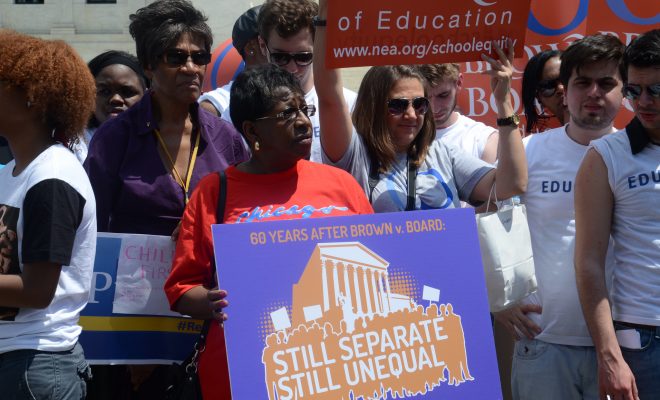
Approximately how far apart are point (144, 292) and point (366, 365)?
1.04 meters

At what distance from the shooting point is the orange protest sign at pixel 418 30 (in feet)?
11.8

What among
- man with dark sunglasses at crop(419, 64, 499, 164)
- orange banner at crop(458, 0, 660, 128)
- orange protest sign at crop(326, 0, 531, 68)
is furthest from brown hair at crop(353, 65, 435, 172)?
orange banner at crop(458, 0, 660, 128)

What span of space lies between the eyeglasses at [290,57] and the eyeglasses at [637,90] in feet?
5.24

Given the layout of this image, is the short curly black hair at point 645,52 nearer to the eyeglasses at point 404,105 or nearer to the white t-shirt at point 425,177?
the white t-shirt at point 425,177

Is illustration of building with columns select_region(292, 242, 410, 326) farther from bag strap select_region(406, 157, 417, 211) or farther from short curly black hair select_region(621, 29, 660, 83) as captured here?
short curly black hair select_region(621, 29, 660, 83)

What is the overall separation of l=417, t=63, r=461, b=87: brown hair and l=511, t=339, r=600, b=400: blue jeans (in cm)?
158

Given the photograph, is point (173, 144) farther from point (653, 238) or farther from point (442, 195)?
point (653, 238)

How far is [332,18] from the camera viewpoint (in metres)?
3.56

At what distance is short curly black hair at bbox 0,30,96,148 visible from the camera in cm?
326

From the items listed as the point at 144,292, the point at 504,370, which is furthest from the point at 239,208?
the point at 504,370

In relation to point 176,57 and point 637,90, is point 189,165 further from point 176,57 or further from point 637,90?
point 637,90

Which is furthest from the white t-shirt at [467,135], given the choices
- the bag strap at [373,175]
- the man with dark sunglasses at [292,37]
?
the bag strap at [373,175]

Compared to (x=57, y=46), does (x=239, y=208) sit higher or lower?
lower

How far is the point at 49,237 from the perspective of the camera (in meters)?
3.06
